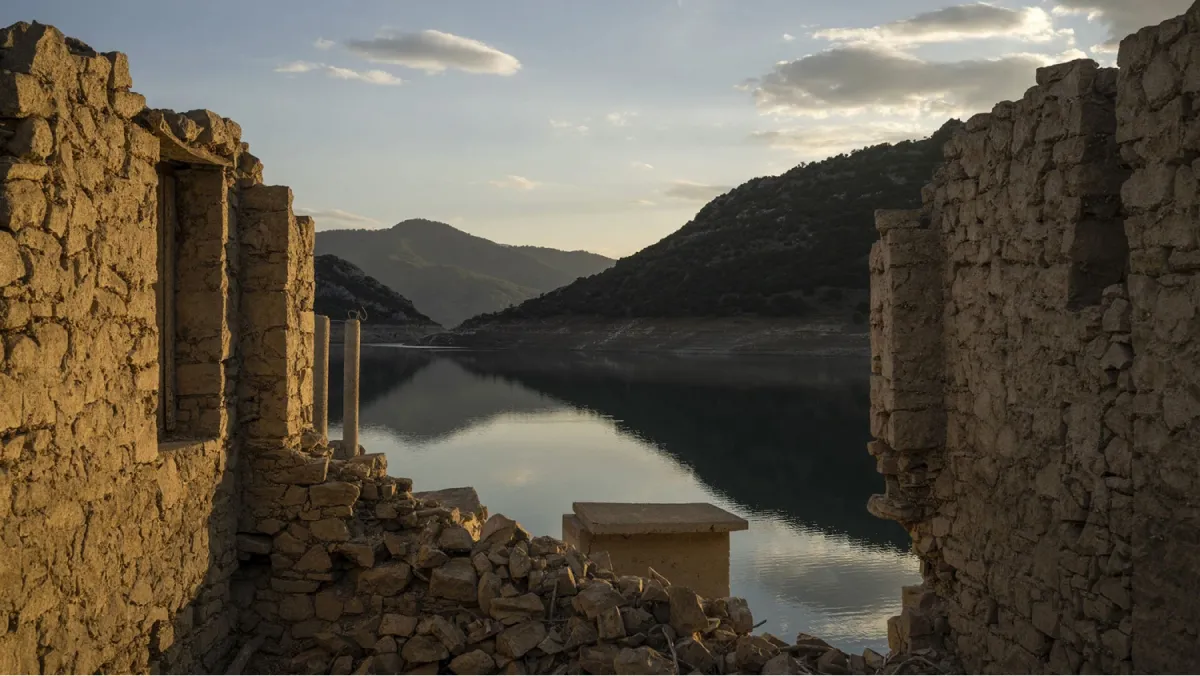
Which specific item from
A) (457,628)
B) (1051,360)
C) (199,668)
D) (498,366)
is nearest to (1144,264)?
(1051,360)

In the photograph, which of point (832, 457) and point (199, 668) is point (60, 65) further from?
point (832, 457)

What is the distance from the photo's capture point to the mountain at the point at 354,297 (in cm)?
6025

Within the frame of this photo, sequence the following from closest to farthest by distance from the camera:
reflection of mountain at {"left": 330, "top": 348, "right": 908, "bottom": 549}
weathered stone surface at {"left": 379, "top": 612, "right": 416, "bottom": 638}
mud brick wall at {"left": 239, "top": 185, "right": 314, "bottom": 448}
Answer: weathered stone surface at {"left": 379, "top": 612, "right": 416, "bottom": 638}, mud brick wall at {"left": 239, "top": 185, "right": 314, "bottom": 448}, reflection of mountain at {"left": 330, "top": 348, "right": 908, "bottom": 549}

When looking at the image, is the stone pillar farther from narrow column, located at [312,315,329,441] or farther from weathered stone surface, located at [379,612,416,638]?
weathered stone surface, located at [379,612,416,638]

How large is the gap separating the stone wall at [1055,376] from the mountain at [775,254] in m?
39.3

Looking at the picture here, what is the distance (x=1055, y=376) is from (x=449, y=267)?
136 meters

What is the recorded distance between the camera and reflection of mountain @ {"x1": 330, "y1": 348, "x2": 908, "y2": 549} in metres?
20.4

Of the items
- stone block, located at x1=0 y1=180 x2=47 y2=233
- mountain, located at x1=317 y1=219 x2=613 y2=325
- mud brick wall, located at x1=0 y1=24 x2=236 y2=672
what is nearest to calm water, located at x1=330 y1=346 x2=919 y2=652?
mud brick wall, located at x1=0 y1=24 x2=236 y2=672

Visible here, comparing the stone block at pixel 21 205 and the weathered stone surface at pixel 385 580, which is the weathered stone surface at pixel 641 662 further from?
the stone block at pixel 21 205

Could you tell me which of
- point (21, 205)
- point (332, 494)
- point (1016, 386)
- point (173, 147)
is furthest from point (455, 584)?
point (1016, 386)

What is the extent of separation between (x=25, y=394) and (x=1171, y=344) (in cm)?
467

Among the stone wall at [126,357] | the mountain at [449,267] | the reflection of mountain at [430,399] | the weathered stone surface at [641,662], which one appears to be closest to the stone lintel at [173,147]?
the stone wall at [126,357]

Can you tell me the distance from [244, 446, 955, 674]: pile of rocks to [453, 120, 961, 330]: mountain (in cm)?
3978

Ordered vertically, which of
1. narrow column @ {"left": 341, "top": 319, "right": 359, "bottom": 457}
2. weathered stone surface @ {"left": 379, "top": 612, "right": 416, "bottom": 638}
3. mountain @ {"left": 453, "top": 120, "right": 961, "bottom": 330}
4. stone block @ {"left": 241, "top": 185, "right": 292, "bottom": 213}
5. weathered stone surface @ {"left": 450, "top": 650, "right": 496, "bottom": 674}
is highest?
mountain @ {"left": 453, "top": 120, "right": 961, "bottom": 330}
